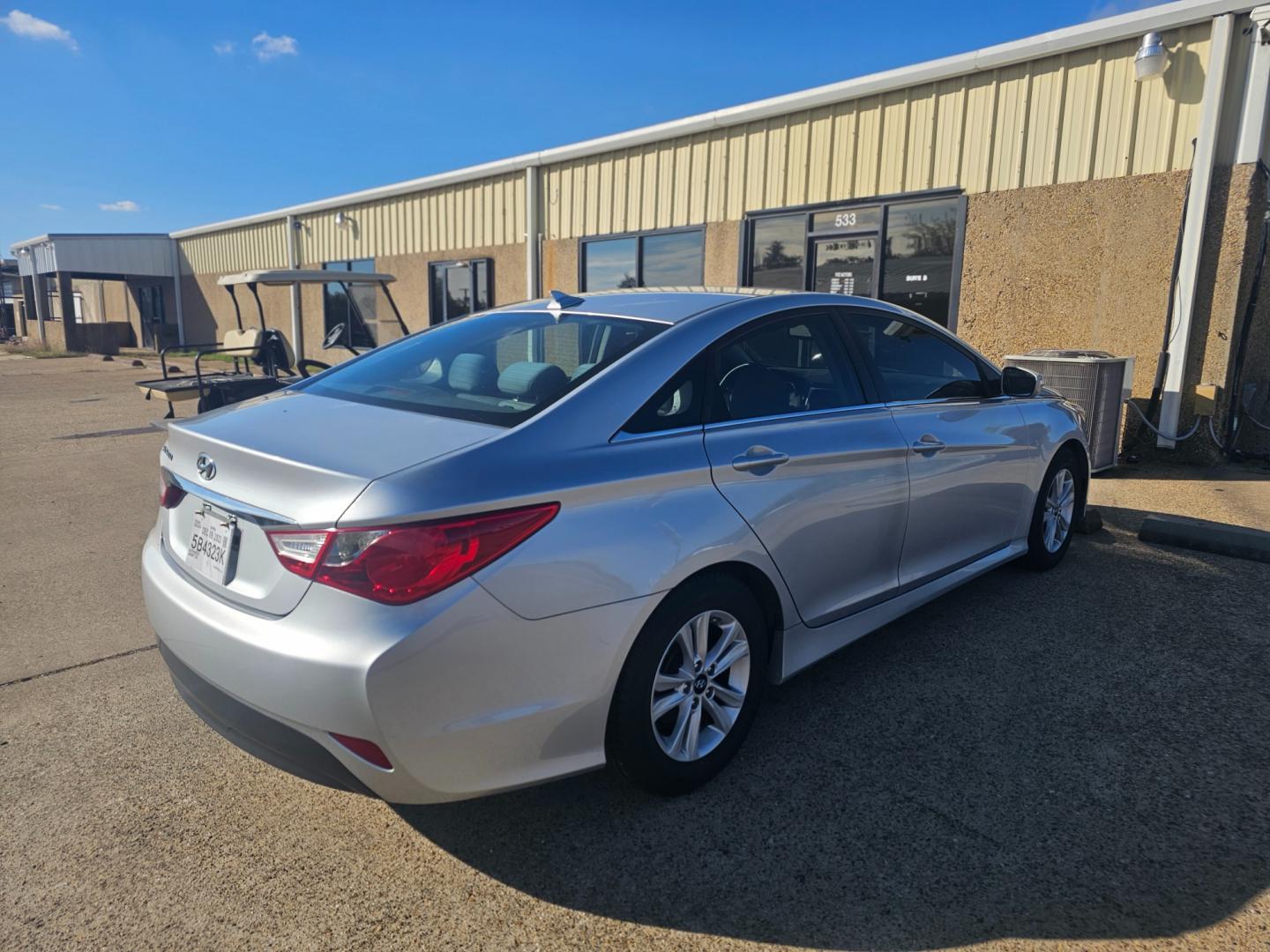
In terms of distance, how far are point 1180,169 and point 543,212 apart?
342 inches

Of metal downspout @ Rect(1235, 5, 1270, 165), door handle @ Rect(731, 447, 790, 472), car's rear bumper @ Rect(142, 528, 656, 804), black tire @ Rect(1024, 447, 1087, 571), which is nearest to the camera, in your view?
car's rear bumper @ Rect(142, 528, 656, 804)

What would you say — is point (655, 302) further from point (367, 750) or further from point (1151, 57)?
point (1151, 57)

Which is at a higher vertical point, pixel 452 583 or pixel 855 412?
pixel 855 412

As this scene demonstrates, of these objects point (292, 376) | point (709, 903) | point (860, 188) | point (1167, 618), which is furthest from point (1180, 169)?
point (292, 376)

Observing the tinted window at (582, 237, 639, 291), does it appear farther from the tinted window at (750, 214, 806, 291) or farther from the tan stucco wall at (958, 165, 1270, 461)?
the tan stucco wall at (958, 165, 1270, 461)

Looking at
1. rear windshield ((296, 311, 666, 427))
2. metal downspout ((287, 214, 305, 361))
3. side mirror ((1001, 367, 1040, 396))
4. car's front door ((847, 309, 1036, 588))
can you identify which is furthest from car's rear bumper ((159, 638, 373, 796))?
metal downspout ((287, 214, 305, 361))

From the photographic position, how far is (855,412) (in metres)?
3.35

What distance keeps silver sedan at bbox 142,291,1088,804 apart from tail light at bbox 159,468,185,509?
0.05 ft

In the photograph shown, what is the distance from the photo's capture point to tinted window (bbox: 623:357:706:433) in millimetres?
2631

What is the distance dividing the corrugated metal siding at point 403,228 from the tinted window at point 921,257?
21.4 feet

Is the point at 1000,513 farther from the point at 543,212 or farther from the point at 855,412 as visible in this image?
the point at 543,212

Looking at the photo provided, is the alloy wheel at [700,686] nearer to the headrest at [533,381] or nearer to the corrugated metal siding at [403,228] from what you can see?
the headrest at [533,381]

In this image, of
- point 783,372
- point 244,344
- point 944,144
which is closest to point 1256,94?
point 944,144

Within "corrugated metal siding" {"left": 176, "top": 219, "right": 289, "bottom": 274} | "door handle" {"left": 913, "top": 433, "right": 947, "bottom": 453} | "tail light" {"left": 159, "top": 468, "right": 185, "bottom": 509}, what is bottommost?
"tail light" {"left": 159, "top": 468, "right": 185, "bottom": 509}
